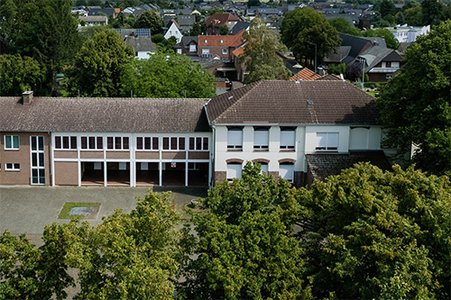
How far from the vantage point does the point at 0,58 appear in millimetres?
59938

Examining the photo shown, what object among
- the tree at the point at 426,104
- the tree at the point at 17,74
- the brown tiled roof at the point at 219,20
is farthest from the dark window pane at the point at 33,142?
the brown tiled roof at the point at 219,20

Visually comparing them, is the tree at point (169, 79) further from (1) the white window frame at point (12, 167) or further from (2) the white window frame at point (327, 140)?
(2) the white window frame at point (327, 140)

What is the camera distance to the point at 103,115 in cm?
4091

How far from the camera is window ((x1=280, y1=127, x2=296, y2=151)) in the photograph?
39.0 m

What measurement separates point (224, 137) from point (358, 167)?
1409cm

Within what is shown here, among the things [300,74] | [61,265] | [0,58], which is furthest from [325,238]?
[0,58]

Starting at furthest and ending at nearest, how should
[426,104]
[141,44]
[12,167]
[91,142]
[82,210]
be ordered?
[141,44] → [12,167] → [91,142] → [82,210] → [426,104]

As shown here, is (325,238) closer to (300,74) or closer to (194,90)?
(194,90)

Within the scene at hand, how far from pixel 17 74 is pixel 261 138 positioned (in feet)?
101

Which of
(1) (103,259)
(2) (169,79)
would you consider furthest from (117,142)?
(1) (103,259)

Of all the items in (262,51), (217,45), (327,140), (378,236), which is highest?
(262,51)

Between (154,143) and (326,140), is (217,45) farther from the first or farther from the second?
(326,140)

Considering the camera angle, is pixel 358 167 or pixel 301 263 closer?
pixel 301 263

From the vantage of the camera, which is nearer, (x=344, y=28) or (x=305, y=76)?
(x=305, y=76)
